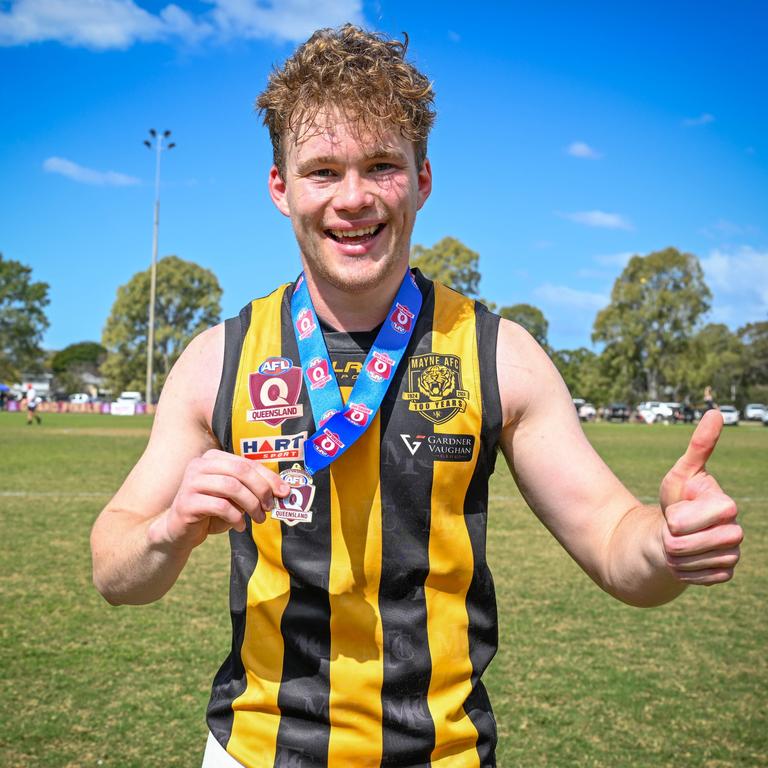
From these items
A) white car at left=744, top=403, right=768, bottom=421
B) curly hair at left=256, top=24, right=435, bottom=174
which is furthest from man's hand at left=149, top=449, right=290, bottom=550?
white car at left=744, top=403, right=768, bottom=421

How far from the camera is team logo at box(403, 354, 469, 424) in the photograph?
7.39 feet

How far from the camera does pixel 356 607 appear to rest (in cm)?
214

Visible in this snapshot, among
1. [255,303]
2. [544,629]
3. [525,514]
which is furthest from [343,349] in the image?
[525,514]

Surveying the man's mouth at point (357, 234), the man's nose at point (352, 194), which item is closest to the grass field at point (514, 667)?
the man's mouth at point (357, 234)

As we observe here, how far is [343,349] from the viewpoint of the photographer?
2.43m

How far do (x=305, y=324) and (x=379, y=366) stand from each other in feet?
0.86

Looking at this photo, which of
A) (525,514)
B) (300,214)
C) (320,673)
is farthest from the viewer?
(525,514)

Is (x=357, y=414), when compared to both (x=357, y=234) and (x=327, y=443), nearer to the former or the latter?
(x=327, y=443)

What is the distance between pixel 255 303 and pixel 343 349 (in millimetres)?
340

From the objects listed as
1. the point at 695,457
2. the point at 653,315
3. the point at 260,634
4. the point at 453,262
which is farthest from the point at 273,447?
the point at 653,315

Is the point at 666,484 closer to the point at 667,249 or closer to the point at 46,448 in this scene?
the point at 46,448

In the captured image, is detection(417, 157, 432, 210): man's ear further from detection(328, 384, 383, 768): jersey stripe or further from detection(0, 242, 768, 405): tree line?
detection(0, 242, 768, 405): tree line

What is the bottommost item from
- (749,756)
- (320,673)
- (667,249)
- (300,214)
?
(749,756)

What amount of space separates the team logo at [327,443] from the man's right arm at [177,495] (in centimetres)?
24
